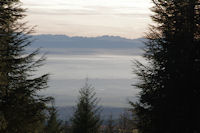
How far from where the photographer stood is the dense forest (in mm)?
13812

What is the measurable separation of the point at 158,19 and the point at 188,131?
6.42m

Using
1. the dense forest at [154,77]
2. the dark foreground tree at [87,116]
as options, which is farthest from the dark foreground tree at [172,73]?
the dark foreground tree at [87,116]

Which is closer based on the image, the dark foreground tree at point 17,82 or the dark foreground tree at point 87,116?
the dark foreground tree at point 17,82

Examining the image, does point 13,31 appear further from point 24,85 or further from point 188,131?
point 188,131

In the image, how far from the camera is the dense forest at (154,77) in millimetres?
13812

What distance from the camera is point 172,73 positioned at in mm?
14484

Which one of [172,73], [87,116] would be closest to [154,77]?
[172,73]

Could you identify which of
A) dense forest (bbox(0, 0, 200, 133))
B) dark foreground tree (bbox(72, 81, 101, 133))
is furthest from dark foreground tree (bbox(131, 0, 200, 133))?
dark foreground tree (bbox(72, 81, 101, 133))

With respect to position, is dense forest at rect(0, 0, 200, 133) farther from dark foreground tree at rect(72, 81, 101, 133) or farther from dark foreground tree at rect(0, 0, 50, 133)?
dark foreground tree at rect(72, 81, 101, 133)

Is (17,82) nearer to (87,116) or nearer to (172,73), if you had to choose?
(172,73)

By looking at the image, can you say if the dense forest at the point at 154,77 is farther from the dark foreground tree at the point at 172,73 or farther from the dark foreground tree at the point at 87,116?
the dark foreground tree at the point at 87,116

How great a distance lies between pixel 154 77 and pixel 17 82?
6015 mm

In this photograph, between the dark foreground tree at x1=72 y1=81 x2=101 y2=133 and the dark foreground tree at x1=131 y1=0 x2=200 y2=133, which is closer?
the dark foreground tree at x1=131 y1=0 x2=200 y2=133

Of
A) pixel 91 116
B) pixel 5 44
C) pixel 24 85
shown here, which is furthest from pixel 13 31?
pixel 91 116
